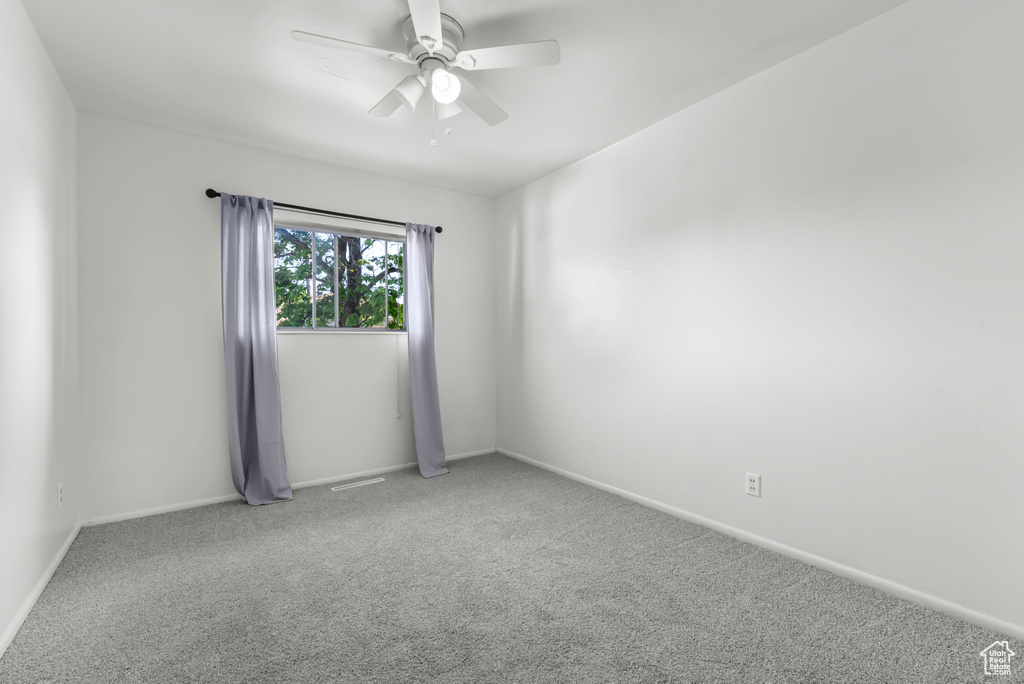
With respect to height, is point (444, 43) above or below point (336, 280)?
above

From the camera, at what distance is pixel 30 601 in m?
1.97

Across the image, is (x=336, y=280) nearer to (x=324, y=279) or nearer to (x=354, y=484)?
(x=324, y=279)

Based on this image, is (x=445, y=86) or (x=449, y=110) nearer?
(x=445, y=86)

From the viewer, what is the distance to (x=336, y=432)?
3.74m

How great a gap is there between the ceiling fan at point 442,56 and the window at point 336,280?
5.40ft

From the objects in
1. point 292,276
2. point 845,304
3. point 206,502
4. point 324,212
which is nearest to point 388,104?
point 324,212

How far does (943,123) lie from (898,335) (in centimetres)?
83

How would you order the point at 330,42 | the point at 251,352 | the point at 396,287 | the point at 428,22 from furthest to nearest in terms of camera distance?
the point at 396,287, the point at 251,352, the point at 330,42, the point at 428,22

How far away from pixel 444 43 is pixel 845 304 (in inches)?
83.4

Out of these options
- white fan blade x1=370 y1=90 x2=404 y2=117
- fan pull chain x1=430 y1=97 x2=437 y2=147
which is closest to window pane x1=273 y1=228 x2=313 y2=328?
fan pull chain x1=430 y1=97 x2=437 y2=147

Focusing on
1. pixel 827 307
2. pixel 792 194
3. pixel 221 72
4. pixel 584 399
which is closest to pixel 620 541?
pixel 584 399

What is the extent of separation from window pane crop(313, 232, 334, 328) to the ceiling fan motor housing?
1.94 m

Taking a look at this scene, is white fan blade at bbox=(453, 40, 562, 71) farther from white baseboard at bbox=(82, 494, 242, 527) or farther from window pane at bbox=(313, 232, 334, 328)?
white baseboard at bbox=(82, 494, 242, 527)

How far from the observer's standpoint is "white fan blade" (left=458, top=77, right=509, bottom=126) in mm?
2266
